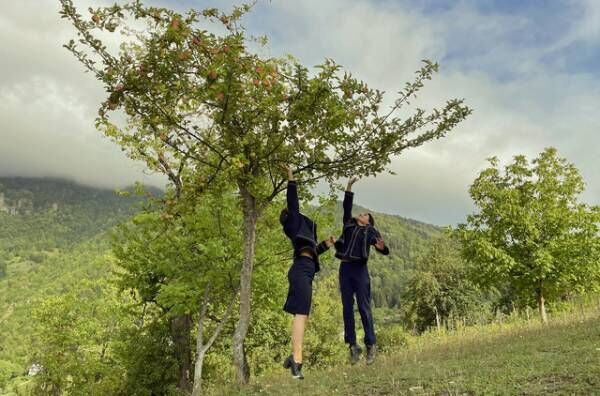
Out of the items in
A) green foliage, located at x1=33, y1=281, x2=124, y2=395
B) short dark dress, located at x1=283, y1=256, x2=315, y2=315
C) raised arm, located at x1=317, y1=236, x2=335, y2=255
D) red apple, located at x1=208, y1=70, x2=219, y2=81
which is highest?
red apple, located at x1=208, y1=70, x2=219, y2=81

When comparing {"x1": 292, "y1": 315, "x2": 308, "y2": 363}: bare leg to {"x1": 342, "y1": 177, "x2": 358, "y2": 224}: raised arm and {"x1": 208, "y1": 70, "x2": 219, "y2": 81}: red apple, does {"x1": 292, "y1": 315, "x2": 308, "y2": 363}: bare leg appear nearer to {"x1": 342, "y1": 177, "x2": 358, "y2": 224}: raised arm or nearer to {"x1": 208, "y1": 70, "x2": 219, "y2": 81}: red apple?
{"x1": 342, "y1": 177, "x2": 358, "y2": 224}: raised arm

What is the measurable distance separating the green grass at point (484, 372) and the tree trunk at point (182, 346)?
44.0 ft

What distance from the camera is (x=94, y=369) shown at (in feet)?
113

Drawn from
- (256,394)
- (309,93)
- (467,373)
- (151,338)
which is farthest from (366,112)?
(151,338)

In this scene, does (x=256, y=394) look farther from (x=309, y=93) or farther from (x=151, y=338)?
(x=151, y=338)

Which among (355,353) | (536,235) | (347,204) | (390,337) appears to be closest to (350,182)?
(347,204)

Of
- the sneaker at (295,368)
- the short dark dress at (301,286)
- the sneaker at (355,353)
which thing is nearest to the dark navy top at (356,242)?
the short dark dress at (301,286)

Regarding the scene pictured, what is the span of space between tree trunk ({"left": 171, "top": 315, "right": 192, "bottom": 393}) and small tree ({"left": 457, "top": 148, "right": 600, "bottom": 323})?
537 inches

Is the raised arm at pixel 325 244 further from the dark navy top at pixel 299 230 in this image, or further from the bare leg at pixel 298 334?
the bare leg at pixel 298 334

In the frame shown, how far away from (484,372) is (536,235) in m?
15.4

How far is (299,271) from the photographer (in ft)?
24.3

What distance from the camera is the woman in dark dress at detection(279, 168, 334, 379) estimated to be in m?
7.23

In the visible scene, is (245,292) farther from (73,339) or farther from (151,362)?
(73,339)

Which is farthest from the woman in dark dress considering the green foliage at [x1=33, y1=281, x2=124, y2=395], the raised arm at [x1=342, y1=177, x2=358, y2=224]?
the green foliage at [x1=33, y1=281, x2=124, y2=395]
